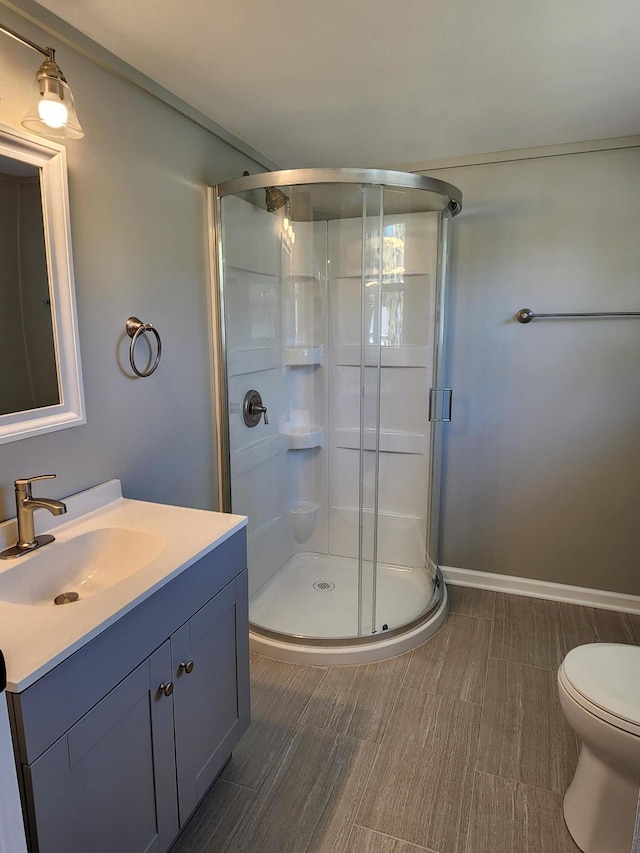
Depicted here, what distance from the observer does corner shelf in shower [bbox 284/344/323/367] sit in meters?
2.75

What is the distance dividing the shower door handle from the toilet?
1355 millimetres

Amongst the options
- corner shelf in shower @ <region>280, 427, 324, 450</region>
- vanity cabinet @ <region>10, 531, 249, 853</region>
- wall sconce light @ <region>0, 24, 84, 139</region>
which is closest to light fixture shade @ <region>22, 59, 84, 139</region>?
wall sconce light @ <region>0, 24, 84, 139</region>

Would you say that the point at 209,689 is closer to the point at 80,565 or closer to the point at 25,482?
the point at 80,565

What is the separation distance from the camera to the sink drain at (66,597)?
1367 mm

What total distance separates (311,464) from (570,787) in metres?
1.82

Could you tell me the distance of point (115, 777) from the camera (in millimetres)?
1111

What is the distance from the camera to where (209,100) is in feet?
6.35

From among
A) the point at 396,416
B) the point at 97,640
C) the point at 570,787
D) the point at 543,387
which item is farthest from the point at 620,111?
the point at 97,640

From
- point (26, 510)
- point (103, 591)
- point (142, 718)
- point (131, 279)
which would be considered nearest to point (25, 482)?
point (26, 510)

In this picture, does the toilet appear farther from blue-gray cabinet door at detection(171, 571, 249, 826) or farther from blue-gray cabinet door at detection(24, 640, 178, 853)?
blue-gray cabinet door at detection(24, 640, 178, 853)

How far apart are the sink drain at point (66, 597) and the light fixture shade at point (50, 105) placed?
120cm

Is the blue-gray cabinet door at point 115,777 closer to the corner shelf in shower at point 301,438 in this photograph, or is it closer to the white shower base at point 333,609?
the white shower base at point 333,609

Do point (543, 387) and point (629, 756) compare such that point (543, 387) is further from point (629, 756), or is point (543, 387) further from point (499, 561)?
point (629, 756)

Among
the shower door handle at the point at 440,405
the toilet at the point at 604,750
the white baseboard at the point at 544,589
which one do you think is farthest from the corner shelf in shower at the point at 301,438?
the toilet at the point at 604,750
